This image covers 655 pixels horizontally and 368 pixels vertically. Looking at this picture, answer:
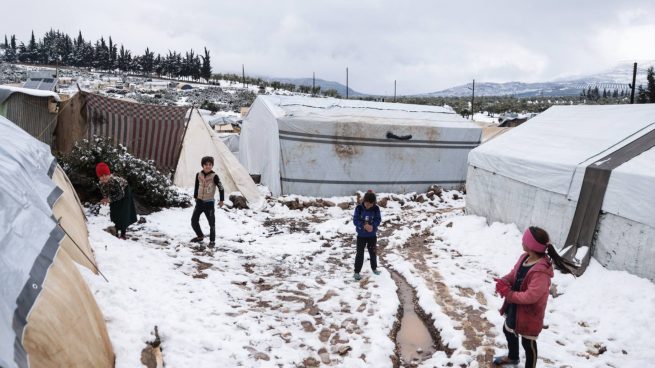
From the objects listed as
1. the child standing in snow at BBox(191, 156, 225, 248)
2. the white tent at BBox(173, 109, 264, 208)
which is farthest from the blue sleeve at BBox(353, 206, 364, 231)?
the white tent at BBox(173, 109, 264, 208)

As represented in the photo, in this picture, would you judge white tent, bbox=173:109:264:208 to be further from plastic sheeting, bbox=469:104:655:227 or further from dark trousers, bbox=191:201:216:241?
plastic sheeting, bbox=469:104:655:227

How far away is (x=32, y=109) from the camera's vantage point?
1043 centimetres

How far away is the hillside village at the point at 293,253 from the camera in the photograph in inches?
135

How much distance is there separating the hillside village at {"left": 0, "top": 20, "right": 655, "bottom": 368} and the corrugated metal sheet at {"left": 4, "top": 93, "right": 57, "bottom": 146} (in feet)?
0.14

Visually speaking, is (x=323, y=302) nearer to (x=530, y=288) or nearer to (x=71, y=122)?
(x=530, y=288)

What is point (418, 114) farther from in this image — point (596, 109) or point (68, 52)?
point (68, 52)

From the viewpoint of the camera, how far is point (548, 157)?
719 centimetres

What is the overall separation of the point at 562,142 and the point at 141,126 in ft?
33.3

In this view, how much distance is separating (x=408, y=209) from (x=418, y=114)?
4.58 metres

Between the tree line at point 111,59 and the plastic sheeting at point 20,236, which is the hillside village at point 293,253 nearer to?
the plastic sheeting at point 20,236

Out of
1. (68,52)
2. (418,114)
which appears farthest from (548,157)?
(68,52)

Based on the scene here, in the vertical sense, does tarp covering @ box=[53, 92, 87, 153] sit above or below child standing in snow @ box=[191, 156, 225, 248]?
above

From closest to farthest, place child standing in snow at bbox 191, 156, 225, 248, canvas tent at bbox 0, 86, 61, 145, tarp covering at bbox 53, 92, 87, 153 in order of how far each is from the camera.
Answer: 1. child standing in snow at bbox 191, 156, 225, 248
2. canvas tent at bbox 0, 86, 61, 145
3. tarp covering at bbox 53, 92, 87, 153

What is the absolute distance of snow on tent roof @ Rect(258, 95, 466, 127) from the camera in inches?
526
